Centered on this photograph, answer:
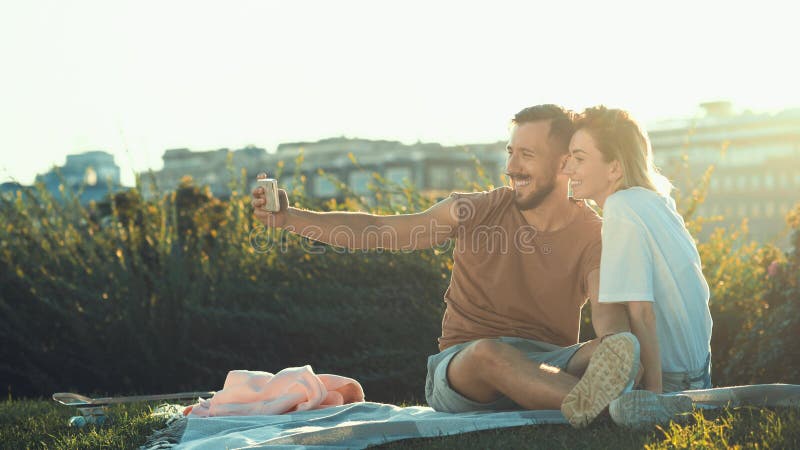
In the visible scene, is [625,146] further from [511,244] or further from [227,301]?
[227,301]

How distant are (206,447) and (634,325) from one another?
1.79 metres

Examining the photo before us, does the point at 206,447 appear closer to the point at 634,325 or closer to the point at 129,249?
the point at 634,325

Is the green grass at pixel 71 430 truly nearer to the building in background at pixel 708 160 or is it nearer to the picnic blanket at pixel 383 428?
the picnic blanket at pixel 383 428

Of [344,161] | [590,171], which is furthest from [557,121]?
[344,161]

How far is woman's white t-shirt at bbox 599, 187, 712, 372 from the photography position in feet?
12.9

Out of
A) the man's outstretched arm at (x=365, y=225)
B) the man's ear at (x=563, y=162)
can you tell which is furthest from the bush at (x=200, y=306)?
the man's ear at (x=563, y=162)

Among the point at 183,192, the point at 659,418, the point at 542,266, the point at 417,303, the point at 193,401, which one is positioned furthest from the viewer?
the point at 183,192

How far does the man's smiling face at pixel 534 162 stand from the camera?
15.2 ft

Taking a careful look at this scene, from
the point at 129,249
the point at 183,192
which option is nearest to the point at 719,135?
the point at 183,192

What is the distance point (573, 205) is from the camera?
470cm

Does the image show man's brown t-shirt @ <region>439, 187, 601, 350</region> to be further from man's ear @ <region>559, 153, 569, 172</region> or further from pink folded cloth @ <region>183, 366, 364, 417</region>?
pink folded cloth @ <region>183, 366, 364, 417</region>

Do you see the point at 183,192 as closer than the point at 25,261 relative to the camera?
No

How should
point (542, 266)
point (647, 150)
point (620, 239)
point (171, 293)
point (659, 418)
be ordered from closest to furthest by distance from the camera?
point (659, 418) → point (620, 239) → point (647, 150) → point (542, 266) → point (171, 293)

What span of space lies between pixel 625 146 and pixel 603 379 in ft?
3.49
